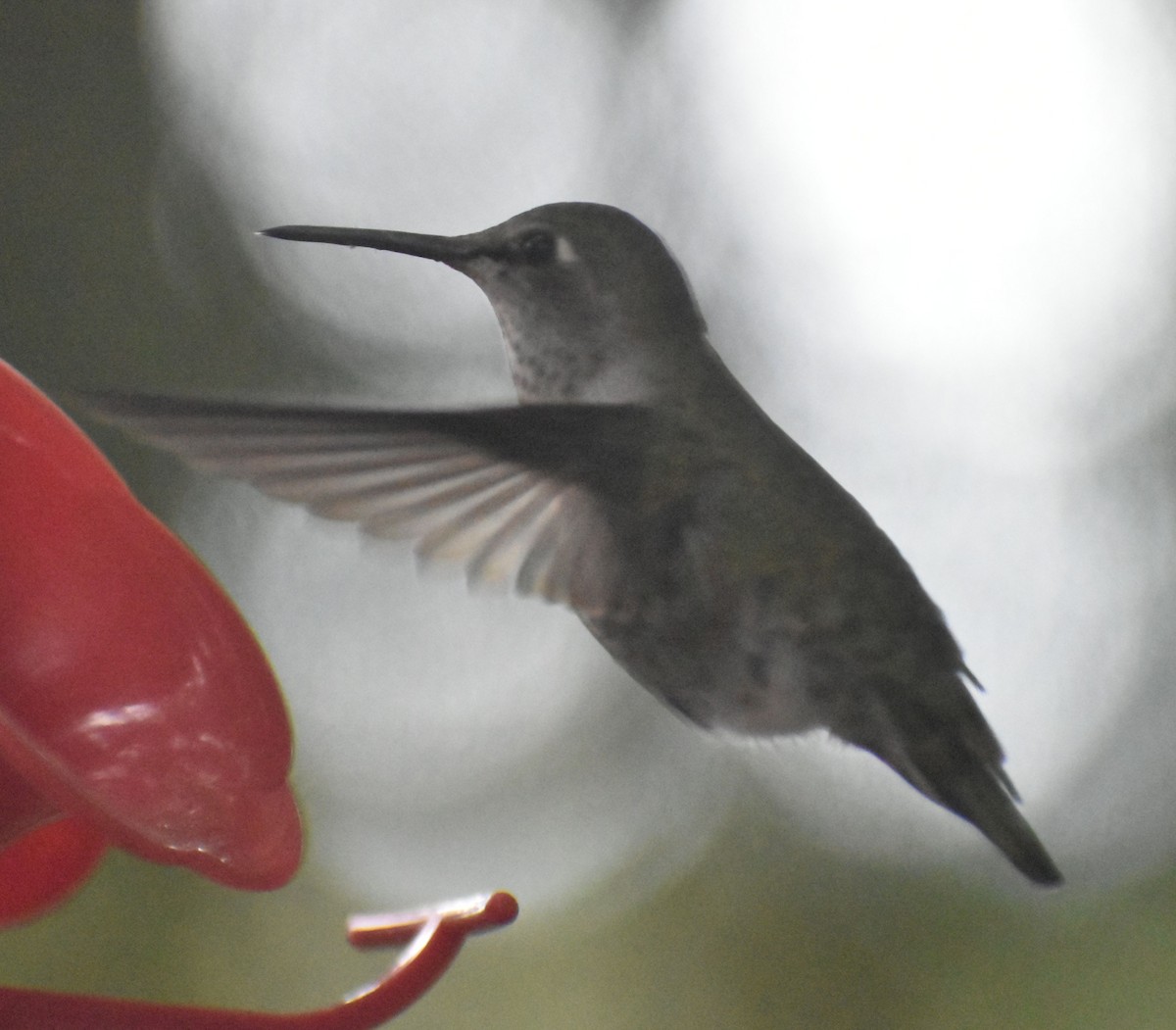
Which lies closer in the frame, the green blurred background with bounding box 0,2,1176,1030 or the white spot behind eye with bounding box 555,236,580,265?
the white spot behind eye with bounding box 555,236,580,265

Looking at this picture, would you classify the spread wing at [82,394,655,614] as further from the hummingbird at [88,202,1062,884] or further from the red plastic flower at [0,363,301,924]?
the red plastic flower at [0,363,301,924]

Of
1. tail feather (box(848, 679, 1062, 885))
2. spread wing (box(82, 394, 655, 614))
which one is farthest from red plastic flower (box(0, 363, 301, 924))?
tail feather (box(848, 679, 1062, 885))

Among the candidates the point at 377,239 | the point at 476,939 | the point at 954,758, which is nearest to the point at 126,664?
the point at 377,239

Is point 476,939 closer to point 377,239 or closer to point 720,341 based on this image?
point 720,341

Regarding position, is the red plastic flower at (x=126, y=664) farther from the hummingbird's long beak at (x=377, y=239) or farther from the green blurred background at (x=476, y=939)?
the green blurred background at (x=476, y=939)

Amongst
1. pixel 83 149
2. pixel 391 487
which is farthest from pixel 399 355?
pixel 391 487

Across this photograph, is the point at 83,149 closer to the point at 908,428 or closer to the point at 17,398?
the point at 908,428
